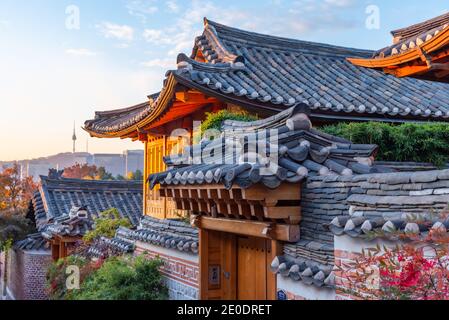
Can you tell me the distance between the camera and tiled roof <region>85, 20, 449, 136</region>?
9.52 metres

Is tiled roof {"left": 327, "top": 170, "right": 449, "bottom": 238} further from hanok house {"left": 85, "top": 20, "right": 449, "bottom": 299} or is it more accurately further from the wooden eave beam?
the wooden eave beam

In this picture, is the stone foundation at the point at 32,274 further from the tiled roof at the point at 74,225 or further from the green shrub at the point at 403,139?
the green shrub at the point at 403,139

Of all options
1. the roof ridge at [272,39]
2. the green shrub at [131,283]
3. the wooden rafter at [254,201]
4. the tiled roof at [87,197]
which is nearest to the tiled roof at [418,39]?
the wooden rafter at [254,201]

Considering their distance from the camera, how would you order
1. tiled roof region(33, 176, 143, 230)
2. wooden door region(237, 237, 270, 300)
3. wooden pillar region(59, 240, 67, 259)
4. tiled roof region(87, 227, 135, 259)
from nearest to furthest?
1. wooden door region(237, 237, 270, 300)
2. tiled roof region(87, 227, 135, 259)
3. wooden pillar region(59, 240, 67, 259)
4. tiled roof region(33, 176, 143, 230)

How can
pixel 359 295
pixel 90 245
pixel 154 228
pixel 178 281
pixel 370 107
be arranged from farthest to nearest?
pixel 90 245
pixel 370 107
pixel 154 228
pixel 178 281
pixel 359 295

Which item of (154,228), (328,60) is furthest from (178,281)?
(328,60)

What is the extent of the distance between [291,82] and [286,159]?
597 cm

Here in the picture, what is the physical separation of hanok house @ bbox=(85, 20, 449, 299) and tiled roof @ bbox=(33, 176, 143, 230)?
21.6ft

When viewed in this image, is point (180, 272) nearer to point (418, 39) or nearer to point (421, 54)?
point (421, 54)

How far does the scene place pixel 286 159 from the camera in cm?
569

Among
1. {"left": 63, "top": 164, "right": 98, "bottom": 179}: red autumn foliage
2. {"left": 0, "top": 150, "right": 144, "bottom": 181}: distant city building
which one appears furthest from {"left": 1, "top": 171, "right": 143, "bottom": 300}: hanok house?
{"left": 0, "top": 150, "right": 144, "bottom": 181}: distant city building

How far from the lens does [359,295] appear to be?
4145 millimetres
